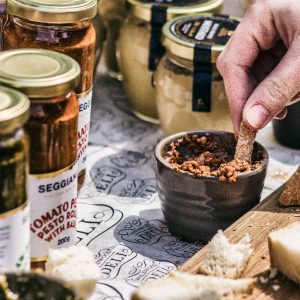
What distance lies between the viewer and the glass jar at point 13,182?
94cm

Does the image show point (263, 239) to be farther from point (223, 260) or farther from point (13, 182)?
point (13, 182)

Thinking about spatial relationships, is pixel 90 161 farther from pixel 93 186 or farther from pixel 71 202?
pixel 71 202

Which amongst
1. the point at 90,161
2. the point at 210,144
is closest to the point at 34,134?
the point at 210,144

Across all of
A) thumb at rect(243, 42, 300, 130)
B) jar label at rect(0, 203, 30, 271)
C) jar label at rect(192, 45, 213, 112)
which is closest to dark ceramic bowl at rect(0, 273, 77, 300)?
jar label at rect(0, 203, 30, 271)

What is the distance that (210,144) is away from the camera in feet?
4.63

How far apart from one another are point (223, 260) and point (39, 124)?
32cm

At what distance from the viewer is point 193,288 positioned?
3.25 ft

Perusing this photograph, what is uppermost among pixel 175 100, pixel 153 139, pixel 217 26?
pixel 217 26

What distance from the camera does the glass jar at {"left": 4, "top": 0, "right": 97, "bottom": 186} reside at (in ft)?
4.02

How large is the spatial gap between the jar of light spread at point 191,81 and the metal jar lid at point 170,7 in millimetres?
87

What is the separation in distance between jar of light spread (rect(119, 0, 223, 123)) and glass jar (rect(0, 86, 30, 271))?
0.82m

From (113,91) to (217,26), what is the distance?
405mm

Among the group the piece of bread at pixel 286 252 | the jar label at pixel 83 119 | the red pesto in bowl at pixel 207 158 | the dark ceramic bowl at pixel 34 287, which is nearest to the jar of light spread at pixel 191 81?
the red pesto in bowl at pixel 207 158

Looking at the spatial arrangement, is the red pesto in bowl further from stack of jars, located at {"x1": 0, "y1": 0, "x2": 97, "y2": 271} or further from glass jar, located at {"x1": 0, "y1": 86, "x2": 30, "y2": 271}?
glass jar, located at {"x1": 0, "y1": 86, "x2": 30, "y2": 271}
